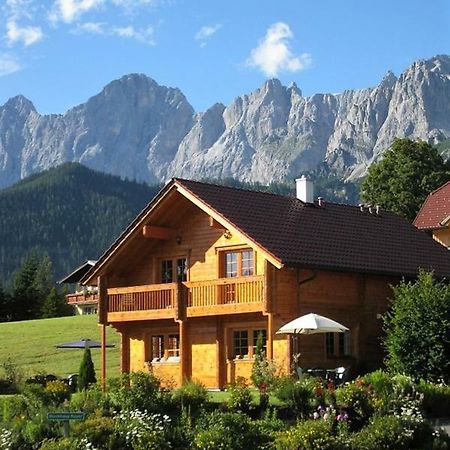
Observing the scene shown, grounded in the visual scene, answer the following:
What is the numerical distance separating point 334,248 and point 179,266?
540cm

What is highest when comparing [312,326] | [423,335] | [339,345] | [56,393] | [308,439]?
[312,326]

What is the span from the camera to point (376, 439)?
689 inches

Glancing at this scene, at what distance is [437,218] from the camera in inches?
1801

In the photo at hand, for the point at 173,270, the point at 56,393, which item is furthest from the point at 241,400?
the point at 173,270

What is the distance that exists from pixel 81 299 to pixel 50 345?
41.3 meters

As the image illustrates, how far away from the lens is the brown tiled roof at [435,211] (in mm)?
45281

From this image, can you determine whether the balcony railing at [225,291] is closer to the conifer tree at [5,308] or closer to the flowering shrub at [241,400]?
the flowering shrub at [241,400]

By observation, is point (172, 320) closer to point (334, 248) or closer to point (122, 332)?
point (122, 332)

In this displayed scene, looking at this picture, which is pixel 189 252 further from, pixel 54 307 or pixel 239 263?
pixel 54 307

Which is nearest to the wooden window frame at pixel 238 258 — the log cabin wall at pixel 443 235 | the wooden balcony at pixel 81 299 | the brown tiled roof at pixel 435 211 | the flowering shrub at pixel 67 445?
the flowering shrub at pixel 67 445

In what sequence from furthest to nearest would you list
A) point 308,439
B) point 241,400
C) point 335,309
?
point 335,309
point 241,400
point 308,439

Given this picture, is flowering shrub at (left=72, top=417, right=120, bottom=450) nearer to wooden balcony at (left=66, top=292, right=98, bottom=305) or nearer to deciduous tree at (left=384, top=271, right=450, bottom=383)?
deciduous tree at (left=384, top=271, right=450, bottom=383)

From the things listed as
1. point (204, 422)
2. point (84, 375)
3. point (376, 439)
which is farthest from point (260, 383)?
point (84, 375)

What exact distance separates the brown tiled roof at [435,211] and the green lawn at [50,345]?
15489 mm
